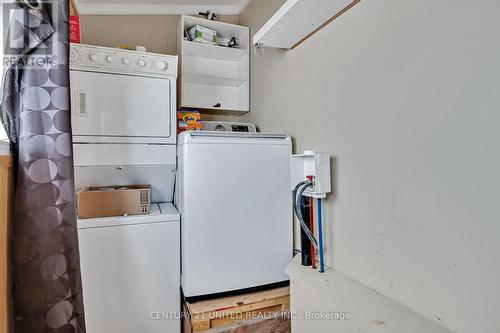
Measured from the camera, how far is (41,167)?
3.63ft

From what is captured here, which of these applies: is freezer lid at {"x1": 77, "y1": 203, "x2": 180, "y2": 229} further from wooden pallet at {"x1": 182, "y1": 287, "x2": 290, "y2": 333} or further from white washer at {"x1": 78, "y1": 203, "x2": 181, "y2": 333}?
wooden pallet at {"x1": 182, "y1": 287, "x2": 290, "y2": 333}

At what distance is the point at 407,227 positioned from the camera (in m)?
1.10

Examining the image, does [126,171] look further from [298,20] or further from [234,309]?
[298,20]

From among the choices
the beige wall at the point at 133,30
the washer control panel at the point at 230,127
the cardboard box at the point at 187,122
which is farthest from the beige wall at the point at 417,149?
the beige wall at the point at 133,30

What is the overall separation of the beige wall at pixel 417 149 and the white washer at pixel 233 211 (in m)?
0.36

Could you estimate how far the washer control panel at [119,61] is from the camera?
175cm

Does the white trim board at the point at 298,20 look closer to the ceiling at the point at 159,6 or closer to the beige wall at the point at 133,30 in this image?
the ceiling at the point at 159,6

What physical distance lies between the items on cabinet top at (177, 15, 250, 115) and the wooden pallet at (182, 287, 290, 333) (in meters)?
1.58

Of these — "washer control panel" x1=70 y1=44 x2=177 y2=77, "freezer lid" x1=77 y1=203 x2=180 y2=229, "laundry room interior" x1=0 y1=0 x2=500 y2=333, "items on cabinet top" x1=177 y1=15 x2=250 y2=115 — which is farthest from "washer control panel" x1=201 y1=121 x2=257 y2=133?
"freezer lid" x1=77 y1=203 x2=180 y2=229

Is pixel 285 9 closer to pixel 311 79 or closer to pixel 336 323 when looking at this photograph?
pixel 311 79

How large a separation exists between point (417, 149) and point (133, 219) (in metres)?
1.58

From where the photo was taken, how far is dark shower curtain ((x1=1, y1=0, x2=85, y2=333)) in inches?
41.7

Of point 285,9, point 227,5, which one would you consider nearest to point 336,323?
point 285,9

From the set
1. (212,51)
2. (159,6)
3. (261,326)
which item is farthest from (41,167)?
(159,6)
